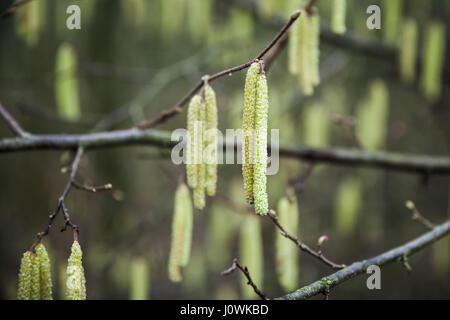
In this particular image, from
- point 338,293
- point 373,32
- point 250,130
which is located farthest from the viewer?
point 338,293

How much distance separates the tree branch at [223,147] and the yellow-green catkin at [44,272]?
0.77 m

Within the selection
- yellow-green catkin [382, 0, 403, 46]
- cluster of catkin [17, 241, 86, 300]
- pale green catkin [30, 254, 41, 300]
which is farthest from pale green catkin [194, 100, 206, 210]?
yellow-green catkin [382, 0, 403, 46]

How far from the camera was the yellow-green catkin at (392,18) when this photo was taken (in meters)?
3.66

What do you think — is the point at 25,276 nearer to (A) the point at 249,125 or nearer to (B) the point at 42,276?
(B) the point at 42,276

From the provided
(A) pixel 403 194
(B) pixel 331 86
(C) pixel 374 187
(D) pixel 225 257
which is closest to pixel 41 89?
(D) pixel 225 257

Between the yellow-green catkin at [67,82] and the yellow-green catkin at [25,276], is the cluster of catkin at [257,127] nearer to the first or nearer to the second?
the yellow-green catkin at [25,276]

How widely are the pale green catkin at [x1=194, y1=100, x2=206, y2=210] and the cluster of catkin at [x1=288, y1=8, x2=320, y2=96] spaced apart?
0.66 m

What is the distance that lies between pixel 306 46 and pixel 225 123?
11.0ft

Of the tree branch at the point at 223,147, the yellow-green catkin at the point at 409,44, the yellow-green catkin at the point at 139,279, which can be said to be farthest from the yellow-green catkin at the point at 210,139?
the yellow-green catkin at the point at 409,44

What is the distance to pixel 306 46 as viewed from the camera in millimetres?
1951

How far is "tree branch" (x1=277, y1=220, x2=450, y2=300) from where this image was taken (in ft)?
4.91

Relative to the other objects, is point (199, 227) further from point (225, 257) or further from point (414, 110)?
point (414, 110)

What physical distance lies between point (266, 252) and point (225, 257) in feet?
5.08

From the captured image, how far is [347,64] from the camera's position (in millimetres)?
4613
